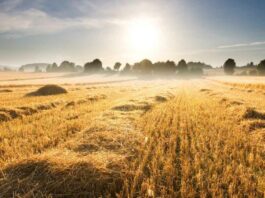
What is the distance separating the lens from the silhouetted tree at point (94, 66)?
126787mm

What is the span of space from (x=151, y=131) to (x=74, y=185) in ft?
14.8

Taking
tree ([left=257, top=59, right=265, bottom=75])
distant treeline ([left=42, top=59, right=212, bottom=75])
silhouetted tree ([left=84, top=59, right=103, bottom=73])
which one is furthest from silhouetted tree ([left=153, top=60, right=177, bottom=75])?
tree ([left=257, top=59, right=265, bottom=75])

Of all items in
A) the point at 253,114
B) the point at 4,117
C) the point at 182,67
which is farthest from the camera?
the point at 182,67

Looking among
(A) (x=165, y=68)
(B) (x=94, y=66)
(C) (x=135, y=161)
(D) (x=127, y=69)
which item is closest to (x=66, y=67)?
(B) (x=94, y=66)

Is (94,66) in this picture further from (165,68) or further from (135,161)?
(135,161)

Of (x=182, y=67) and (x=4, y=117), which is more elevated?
(x=182, y=67)

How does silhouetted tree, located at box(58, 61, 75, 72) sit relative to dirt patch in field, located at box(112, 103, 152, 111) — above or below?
above

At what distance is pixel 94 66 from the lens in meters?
129

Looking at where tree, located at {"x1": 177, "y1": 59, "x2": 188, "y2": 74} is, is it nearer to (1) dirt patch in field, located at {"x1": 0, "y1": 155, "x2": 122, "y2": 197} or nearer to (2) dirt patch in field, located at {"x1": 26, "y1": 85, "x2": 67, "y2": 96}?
(2) dirt patch in field, located at {"x1": 26, "y1": 85, "x2": 67, "y2": 96}

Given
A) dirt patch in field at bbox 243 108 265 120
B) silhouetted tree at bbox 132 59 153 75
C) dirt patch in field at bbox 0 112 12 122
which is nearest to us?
dirt patch in field at bbox 243 108 265 120

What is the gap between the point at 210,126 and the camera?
9.65 meters

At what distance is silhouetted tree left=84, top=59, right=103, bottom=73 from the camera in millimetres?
126787


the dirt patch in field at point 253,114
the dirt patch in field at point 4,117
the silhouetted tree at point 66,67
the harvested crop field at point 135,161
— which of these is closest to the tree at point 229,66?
the silhouetted tree at point 66,67

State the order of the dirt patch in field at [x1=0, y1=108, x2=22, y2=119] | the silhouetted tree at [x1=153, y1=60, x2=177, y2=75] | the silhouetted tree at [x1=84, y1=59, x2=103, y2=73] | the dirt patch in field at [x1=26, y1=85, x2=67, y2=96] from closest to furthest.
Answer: the dirt patch in field at [x1=0, y1=108, x2=22, y2=119] < the dirt patch in field at [x1=26, y1=85, x2=67, y2=96] < the silhouetted tree at [x1=153, y1=60, x2=177, y2=75] < the silhouetted tree at [x1=84, y1=59, x2=103, y2=73]
